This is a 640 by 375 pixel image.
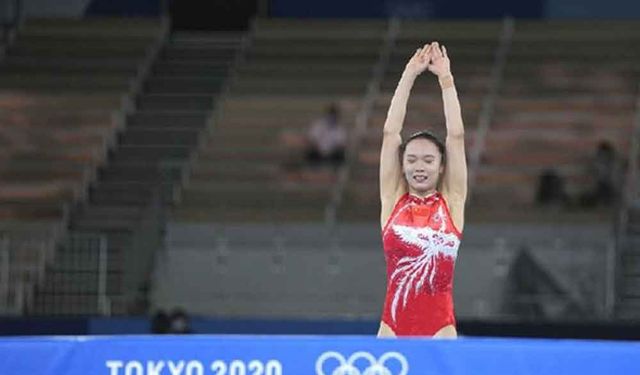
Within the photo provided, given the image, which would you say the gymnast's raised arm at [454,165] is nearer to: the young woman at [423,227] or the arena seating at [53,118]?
the young woman at [423,227]

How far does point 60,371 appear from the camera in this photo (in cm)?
502

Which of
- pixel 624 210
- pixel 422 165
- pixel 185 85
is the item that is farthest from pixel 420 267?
pixel 185 85

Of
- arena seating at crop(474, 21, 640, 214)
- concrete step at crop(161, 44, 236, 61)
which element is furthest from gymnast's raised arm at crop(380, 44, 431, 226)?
concrete step at crop(161, 44, 236, 61)

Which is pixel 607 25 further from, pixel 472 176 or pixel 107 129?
pixel 107 129

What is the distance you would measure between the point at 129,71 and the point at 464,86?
4015mm

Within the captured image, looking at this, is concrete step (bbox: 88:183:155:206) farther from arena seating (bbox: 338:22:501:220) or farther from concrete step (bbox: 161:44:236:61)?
concrete step (bbox: 161:44:236:61)

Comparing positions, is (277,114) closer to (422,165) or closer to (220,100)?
(220,100)

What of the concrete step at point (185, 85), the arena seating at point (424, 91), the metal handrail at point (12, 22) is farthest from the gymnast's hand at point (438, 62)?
the metal handrail at point (12, 22)

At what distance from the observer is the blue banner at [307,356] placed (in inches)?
190

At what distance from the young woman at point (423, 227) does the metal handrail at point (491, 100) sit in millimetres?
10735

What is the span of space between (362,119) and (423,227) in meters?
12.6

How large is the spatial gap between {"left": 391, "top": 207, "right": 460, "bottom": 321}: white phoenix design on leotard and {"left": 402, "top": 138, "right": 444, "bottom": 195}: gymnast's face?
123mm

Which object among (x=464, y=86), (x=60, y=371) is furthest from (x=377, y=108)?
(x=60, y=371)

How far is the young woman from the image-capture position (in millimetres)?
6230
